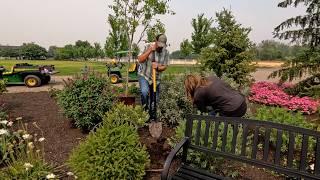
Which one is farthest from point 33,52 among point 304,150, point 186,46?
point 304,150

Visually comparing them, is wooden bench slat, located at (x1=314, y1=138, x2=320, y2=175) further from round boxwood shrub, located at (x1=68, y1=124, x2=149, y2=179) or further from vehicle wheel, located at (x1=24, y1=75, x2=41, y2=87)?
vehicle wheel, located at (x1=24, y1=75, x2=41, y2=87)

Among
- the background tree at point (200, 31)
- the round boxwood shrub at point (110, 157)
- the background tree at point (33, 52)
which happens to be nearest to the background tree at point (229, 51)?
the round boxwood shrub at point (110, 157)

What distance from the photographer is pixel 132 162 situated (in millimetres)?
3650

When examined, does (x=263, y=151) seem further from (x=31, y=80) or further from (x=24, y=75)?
(x=24, y=75)

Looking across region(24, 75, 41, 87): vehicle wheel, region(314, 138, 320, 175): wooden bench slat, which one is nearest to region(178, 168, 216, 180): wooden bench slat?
region(314, 138, 320, 175): wooden bench slat

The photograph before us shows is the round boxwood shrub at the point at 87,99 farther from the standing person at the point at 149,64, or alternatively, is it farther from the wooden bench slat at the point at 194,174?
the wooden bench slat at the point at 194,174

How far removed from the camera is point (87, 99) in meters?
5.72

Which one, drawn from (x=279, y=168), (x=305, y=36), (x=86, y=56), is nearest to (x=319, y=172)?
(x=279, y=168)

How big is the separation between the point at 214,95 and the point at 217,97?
0.19ft

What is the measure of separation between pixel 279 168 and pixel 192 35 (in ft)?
92.0

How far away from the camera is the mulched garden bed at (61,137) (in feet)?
14.5

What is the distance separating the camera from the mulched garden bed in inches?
174

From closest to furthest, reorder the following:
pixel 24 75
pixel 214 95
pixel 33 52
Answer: pixel 214 95 → pixel 24 75 → pixel 33 52

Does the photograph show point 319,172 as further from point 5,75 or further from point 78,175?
point 5,75
